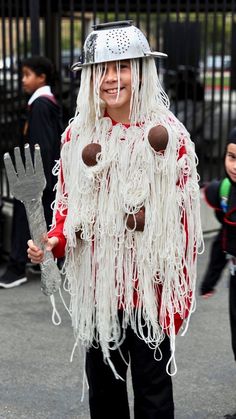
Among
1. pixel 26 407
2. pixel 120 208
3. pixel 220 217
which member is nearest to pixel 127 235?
pixel 120 208

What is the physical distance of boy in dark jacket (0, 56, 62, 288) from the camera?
15.3 ft

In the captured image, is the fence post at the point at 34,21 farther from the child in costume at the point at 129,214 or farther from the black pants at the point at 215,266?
the child in costume at the point at 129,214

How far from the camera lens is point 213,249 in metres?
3.04

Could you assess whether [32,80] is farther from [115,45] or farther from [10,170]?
[10,170]

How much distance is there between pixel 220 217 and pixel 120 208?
96 centimetres

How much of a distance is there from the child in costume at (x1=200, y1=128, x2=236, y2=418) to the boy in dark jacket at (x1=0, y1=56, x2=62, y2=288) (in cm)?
177

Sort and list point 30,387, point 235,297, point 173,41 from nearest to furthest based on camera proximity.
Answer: point 235,297, point 30,387, point 173,41

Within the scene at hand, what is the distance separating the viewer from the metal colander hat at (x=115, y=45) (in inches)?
81.9

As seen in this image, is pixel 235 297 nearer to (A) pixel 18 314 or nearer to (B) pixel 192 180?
(B) pixel 192 180

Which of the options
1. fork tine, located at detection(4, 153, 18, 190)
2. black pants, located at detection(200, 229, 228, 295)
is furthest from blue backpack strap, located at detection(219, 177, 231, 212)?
fork tine, located at detection(4, 153, 18, 190)

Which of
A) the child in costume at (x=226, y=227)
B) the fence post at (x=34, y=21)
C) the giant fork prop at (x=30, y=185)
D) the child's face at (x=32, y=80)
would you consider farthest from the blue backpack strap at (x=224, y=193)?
the fence post at (x=34, y=21)

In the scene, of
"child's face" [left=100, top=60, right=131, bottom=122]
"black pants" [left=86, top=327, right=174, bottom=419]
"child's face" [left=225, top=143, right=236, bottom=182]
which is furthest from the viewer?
"child's face" [left=225, top=143, right=236, bottom=182]

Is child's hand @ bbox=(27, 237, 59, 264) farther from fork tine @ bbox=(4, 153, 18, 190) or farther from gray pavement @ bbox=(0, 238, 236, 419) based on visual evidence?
gray pavement @ bbox=(0, 238, 236, 419)

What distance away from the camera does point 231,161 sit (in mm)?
2842
